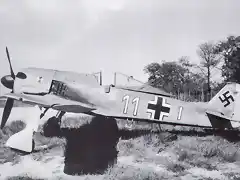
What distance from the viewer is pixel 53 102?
324cm

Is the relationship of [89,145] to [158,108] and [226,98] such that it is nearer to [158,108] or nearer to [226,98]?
[158,108]

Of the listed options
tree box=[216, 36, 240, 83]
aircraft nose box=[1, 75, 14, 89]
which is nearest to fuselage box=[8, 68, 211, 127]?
tree box=[216, 36, 240, 83]

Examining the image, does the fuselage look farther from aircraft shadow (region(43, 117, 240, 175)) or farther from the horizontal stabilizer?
the horizontal stabilizer

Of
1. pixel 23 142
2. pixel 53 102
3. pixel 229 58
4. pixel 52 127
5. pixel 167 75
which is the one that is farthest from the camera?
pixel 167 75

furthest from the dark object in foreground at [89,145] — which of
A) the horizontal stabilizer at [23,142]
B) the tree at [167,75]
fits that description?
the tree at [167,75]

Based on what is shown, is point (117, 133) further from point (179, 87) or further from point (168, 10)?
point (168, 10)

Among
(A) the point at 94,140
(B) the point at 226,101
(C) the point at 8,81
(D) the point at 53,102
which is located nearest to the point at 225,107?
(B) the point at 226,101

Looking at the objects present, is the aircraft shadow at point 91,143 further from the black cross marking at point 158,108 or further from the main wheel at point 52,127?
the black cross marking at point 158,108

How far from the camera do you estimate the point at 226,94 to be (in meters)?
3.16

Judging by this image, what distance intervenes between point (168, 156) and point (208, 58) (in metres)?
1.48

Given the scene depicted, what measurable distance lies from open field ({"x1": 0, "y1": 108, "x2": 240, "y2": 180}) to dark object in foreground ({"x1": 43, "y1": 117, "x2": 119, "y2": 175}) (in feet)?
0.25

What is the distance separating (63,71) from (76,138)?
954 millimetres

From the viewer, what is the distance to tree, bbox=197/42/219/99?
320 centimetres

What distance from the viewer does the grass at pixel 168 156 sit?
2480mm
